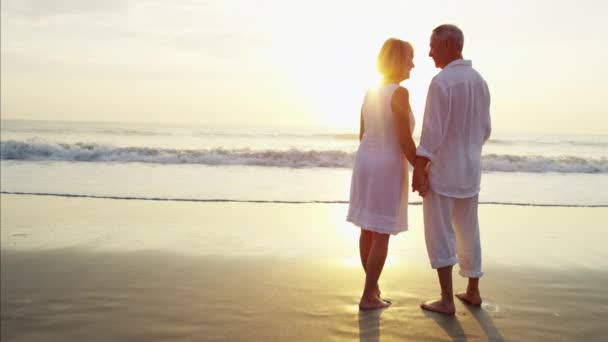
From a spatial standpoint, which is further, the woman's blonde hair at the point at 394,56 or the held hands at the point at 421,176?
the woman's blonde hair at the point at 394,56

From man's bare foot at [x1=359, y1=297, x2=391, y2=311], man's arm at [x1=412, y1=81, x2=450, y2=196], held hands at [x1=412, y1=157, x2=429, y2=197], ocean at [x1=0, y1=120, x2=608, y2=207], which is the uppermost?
man's arm at [x1=412, y1=81, x2=450, y2=196]

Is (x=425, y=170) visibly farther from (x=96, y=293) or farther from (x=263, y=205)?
(x=263, y=205)

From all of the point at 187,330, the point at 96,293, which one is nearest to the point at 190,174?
the point at 96,293

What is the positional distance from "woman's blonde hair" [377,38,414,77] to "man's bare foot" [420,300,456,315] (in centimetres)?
151

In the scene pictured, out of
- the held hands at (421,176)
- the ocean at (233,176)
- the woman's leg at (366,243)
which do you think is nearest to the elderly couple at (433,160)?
the held hands at (421,176)

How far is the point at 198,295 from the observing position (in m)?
3.76

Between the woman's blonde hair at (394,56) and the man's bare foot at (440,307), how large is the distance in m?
1.51

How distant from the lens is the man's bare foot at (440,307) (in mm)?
3408

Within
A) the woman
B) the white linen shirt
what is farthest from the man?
the woman

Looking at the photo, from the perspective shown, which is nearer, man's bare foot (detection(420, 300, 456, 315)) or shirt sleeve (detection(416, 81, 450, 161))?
shirt sleeve (detection(416, 81, 450, 161))

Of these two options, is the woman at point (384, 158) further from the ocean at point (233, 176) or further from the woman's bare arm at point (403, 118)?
the ocean at point (233, 176)

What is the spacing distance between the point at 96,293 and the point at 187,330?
1.06 meters

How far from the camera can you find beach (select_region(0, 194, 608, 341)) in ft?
10.4

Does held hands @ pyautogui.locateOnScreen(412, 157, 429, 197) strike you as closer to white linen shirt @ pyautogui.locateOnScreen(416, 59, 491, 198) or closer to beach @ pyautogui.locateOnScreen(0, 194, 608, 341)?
white linen shirt @ pyautogui.locateOnScreen(416, 59, 491, 198)
